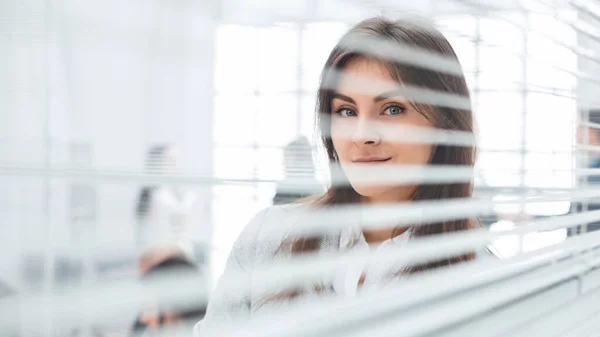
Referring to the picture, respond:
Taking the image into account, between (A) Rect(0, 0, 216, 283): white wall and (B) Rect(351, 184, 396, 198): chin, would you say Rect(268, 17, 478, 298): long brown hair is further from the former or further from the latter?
(A) Rect(0, 0, 216, 283): white wall

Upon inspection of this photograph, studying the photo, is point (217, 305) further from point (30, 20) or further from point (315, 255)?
point (30, 20)

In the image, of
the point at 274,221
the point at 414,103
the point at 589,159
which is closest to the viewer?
the point at 274,221

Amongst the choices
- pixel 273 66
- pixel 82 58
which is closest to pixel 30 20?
pixel 82 58

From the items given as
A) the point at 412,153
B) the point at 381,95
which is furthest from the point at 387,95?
the point at 412,153

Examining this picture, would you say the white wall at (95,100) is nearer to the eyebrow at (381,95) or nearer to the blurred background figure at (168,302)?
the blurred background figure at (168,302)

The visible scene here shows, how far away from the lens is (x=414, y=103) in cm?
110

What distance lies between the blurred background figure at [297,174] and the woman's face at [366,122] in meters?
0.07

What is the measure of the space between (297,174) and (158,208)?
0.29 metres

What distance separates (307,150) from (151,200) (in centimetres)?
32

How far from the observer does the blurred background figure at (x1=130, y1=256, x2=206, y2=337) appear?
24.8 inches

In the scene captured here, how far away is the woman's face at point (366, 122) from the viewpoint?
100cm

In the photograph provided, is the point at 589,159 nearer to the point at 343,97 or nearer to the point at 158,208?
the point at 343,97

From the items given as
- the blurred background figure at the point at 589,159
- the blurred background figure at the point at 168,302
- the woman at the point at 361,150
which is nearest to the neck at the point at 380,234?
the woman at the point at 361,150

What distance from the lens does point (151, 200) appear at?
63cm
